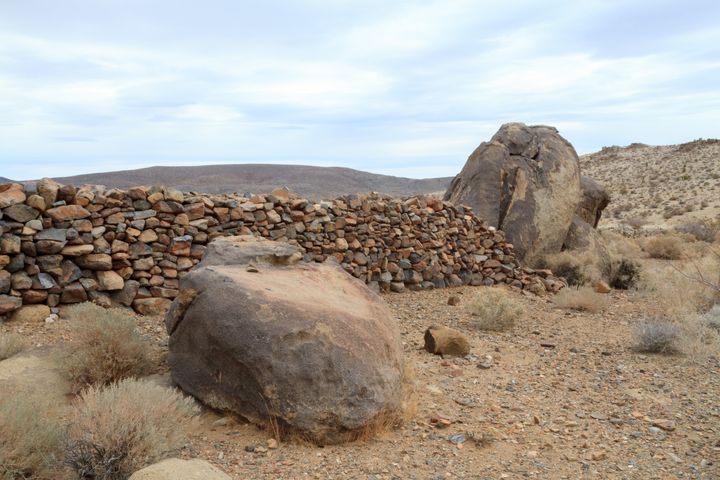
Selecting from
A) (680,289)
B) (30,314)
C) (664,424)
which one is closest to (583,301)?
(680,289)

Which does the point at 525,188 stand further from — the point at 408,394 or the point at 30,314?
the point at 30,314

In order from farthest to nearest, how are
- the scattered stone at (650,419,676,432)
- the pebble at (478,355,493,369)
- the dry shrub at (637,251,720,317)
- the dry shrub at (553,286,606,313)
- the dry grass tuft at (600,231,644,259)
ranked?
1. the dry grass tuft at (600,231,644,259)
2. the dry shrub at (553,286,606,313)
3. the dry shrub at (637,251,720,317)
4. the pebble at (478,355,493,369)
5. the scattered stone at (650,419,676,432)

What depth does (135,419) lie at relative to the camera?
149 inches

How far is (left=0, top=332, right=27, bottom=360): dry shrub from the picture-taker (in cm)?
586

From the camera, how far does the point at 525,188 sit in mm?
12383

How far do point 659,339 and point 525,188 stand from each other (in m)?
5.84

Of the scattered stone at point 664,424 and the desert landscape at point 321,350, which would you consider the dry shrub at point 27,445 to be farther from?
the scattered stone at point 664,424

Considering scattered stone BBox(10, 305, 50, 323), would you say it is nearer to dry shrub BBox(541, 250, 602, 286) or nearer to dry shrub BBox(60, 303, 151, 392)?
dry shrub BBox(60, 303, 151, 392)

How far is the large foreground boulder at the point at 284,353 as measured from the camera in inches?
170

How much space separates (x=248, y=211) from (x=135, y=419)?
5225 millimetres

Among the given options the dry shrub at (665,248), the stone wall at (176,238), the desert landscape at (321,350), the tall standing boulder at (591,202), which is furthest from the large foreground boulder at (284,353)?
the dry shrub at (665,248)

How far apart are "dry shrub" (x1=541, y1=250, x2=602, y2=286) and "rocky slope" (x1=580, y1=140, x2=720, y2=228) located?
15008 millimetres

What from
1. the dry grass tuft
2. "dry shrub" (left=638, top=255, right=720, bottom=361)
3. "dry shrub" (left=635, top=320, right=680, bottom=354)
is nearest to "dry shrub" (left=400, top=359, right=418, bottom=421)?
"dry shrub" (left=635, top=320, right=680, bottom=354)

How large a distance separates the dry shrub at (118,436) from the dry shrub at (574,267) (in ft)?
30.6
